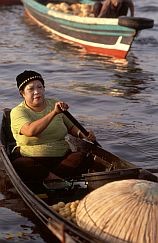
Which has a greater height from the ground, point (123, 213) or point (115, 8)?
point (115, 8)

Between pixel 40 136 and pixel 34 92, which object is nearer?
pixel 34 92

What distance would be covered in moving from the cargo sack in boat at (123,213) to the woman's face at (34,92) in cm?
178

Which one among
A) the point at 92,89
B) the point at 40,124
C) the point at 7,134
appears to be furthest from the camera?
the point at 92,89

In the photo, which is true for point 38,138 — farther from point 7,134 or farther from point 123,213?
point 123,213

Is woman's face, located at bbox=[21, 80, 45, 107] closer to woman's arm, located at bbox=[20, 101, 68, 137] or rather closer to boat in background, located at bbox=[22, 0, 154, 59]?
woman's arm, located at bbox=[20, 101, 68, 137]

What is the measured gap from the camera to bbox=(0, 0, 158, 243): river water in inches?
335

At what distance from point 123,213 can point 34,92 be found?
87.7 inches

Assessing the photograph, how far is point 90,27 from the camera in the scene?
17.0m

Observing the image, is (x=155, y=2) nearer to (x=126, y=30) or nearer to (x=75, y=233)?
(x=126, y=30)

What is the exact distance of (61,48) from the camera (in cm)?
1898


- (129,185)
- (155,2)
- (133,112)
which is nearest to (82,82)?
(133,112)

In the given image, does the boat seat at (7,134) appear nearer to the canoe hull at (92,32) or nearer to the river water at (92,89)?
the river water at (92,89)

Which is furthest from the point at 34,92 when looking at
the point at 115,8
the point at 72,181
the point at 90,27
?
the point at 90,27

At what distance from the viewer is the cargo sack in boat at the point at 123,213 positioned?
4648 mm
